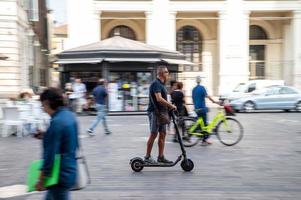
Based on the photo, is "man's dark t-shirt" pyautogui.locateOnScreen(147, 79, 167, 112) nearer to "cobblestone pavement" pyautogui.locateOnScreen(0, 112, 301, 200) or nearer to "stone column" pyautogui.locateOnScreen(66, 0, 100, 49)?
"cobblestone pavement" pyautogui.locateOnScreen(0, 112, 301, 200)

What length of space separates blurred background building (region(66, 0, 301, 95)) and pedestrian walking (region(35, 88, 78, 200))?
29425mm

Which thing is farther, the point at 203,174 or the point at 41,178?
the point at 203,174

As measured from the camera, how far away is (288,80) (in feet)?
115

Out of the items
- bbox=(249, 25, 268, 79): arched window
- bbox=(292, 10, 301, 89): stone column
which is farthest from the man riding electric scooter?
bbox=(249, 25, 268, 79): arched window

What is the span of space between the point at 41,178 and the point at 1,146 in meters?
8.55

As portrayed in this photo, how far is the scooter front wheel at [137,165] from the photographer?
872cm

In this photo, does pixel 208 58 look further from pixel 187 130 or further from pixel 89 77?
pixel 187 130

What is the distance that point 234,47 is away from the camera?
34.7 meters

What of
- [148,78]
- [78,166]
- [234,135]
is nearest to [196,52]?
[148,78]

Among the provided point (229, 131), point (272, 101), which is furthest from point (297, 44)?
point (229, 131)

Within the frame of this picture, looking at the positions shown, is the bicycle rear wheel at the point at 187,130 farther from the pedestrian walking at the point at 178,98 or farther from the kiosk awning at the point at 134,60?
the kiosk awning at the point at 134,60

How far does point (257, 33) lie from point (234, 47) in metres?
5.33

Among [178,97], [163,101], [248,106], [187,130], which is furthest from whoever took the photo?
[248,106]

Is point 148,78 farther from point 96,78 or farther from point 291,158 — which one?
point 291,158
